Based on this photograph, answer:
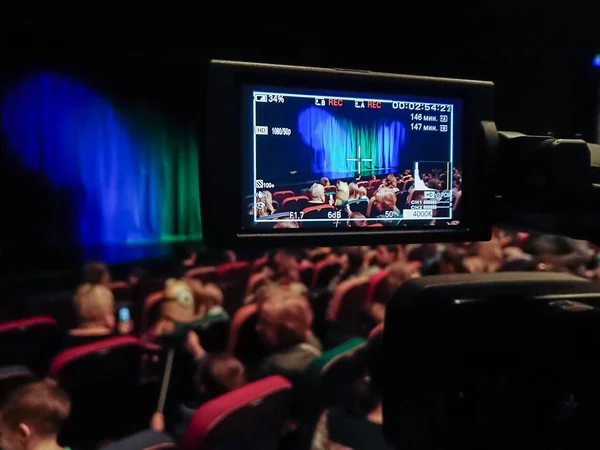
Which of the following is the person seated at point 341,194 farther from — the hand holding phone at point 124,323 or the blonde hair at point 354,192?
the hand holding phone at point 124,323

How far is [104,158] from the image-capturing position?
9711 mm

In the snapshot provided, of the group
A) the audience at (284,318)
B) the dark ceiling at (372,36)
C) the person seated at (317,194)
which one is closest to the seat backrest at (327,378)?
the audience at (284,318)

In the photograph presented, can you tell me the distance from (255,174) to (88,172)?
8957 mm

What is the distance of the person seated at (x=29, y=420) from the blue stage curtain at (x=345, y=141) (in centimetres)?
131

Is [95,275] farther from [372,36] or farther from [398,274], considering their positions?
[372,36]

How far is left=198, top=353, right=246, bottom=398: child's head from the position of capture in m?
2.35

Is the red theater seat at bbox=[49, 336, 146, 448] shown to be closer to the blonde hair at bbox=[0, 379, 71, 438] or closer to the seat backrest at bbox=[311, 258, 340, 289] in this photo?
the blonde hair at bbox=[0, 379, 71, 438]

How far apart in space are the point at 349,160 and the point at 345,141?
36 millimetres

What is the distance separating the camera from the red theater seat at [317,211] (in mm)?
1072

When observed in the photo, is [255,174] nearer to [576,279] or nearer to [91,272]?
[576,279]

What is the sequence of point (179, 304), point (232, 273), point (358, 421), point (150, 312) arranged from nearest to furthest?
point (358, 421)
point (179, 304)
point (150, 312)
point (232, 273)

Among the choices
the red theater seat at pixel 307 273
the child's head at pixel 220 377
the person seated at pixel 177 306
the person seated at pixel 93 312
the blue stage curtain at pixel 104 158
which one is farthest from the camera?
the blue stage curtain at pixel 104 158

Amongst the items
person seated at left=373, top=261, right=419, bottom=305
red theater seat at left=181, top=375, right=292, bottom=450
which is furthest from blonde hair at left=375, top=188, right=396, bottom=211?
person seated at left=373, top=261, right=419, bottom=305

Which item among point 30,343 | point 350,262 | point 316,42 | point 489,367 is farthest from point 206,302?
point 316,42
